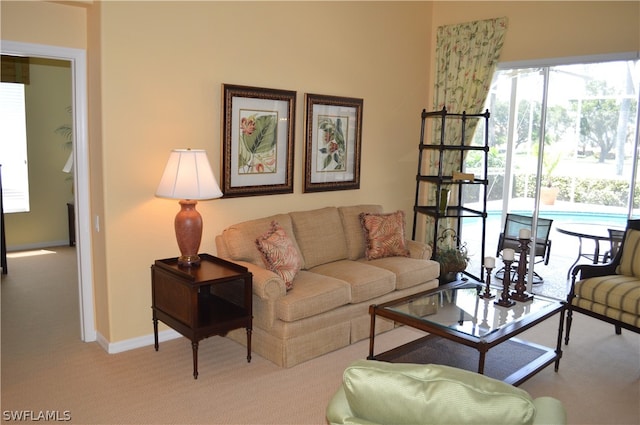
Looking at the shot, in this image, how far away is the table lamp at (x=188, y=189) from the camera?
3605mm

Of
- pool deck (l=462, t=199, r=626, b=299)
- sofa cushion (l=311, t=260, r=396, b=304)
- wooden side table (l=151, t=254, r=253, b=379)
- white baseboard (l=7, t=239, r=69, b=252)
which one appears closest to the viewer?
wooden side table (l=151, t=254, r=253, b=379)

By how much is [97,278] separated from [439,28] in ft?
14.3

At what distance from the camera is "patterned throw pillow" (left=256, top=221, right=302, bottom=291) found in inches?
153

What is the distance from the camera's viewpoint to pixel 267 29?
4406mm

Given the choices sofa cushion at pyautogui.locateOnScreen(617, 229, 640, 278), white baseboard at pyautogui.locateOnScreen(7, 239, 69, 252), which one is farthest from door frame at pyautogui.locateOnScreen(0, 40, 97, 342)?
sofa cushion at pyautogui.locateOnScreen(617, 229, 640, 278)

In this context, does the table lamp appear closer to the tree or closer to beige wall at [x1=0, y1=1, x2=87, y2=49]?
beige wall at [x1=0, y1=1, x2=87, y2=49]

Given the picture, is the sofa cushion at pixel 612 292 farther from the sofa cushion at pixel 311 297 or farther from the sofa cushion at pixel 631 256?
the sofa cushion at pixel 311 297

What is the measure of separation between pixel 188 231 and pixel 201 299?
0.60 metres

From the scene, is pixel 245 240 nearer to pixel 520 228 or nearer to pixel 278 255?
pixel 278 255

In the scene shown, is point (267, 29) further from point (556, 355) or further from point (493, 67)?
point (556, 355)

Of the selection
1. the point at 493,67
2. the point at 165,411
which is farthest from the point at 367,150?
the point at 165,411

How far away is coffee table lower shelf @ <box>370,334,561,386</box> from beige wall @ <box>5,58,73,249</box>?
18.0 ft

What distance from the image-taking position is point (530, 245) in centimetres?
553

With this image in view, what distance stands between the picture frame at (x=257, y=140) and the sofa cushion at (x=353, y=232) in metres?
0.58
